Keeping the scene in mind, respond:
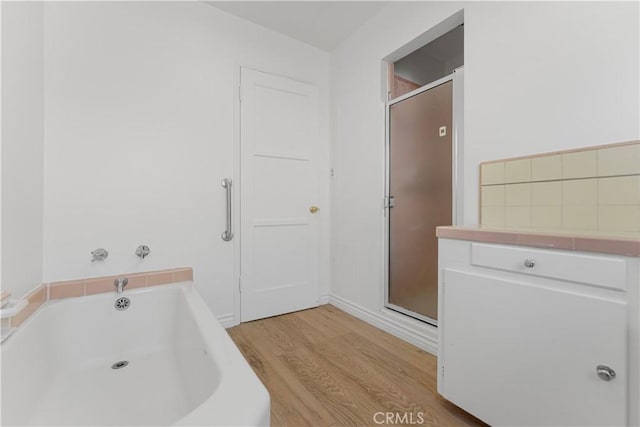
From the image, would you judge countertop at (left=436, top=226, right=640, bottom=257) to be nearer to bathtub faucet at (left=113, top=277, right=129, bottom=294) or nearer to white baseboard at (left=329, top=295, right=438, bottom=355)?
white baseboard at (left=329, top=295, right=438, bottom=355)

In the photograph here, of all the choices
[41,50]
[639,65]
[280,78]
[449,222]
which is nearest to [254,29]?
[280,78]

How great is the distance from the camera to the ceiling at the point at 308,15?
2.07 metres

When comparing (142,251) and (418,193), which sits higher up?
(418,193)

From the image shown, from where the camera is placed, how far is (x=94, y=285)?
64.0 inches

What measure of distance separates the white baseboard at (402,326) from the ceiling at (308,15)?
2.30m

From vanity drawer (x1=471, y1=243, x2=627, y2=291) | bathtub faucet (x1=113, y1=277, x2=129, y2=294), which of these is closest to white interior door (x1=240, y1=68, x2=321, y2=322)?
bathtub faucet (x1=113, y1=277, x2=129, y2=294)

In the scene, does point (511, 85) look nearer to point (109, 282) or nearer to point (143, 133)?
point (143, 133)

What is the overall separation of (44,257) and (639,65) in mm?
2906

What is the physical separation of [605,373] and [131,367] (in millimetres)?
1935

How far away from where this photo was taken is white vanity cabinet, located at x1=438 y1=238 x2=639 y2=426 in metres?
A: 0.80

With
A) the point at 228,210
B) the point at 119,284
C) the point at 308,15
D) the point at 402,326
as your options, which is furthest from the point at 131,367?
the point at 308,15

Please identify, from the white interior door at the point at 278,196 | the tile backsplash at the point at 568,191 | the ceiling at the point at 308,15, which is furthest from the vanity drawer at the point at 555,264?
the ceiling at the point at 308,15

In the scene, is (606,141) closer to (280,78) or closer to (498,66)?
(498,66)

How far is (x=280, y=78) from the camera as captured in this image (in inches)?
93.5
